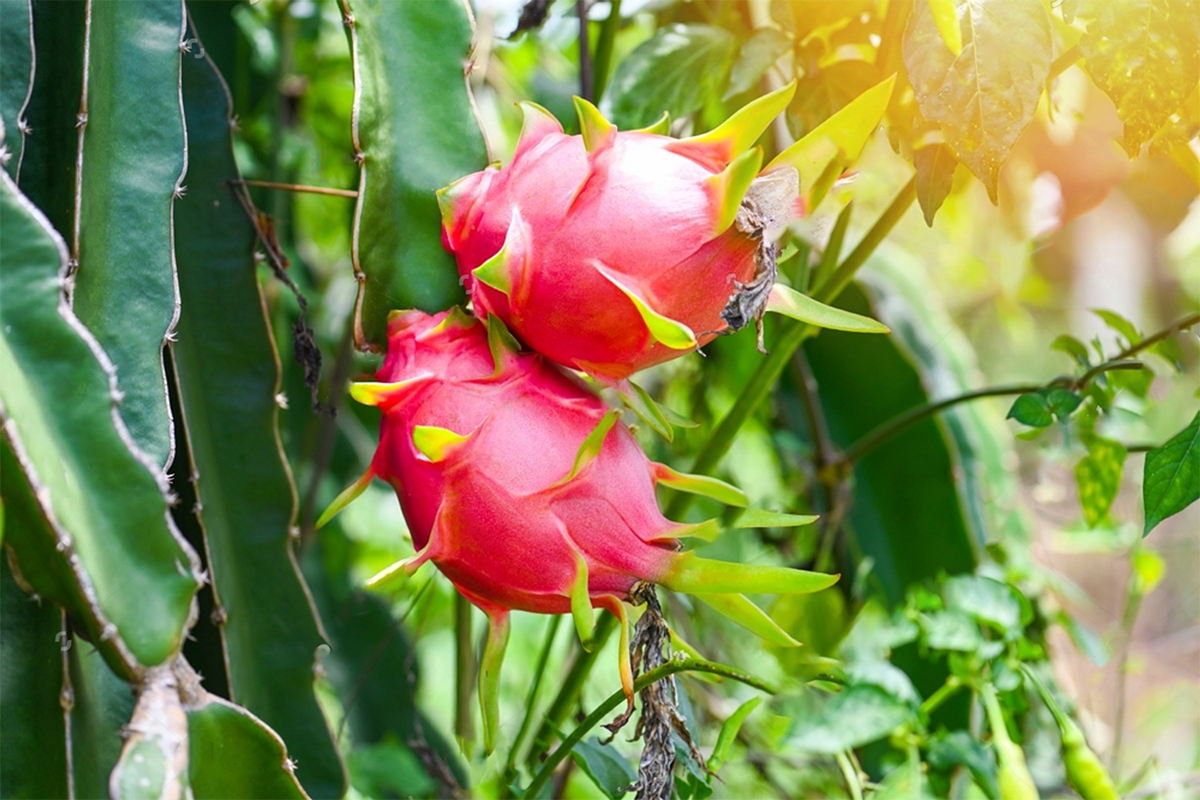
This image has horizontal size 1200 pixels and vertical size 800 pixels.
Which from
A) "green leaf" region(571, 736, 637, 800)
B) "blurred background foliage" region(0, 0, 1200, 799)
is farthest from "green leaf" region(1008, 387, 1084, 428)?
"green leaf" region(571, 736, 637, 800)

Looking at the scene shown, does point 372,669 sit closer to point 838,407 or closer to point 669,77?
point 838,407

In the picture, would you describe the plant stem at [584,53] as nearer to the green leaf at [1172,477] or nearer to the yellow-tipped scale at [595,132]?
the yellow-tipped scale at [595,132]

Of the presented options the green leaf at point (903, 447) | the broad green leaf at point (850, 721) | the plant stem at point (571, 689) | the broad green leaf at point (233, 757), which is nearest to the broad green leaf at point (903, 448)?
the green leaf at point (903, 447)

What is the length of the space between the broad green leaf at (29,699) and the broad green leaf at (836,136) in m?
0.46

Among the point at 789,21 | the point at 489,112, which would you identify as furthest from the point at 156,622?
the point at 489,112

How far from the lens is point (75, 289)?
542 mm

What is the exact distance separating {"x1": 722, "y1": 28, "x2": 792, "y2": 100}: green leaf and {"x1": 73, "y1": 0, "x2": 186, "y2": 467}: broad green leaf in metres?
0.34

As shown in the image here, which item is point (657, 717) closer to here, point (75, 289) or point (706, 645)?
point (75, 289)

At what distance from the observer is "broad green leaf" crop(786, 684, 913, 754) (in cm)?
67

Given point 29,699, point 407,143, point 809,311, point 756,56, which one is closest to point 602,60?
point 756,56

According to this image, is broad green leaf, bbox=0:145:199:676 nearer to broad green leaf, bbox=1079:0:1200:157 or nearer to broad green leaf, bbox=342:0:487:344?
broad green leaf, bbox=342:0:487:344

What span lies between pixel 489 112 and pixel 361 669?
2.69 ft

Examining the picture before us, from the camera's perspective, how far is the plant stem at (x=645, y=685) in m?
0.50

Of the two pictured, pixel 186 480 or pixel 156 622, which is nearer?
pixel 156 622
